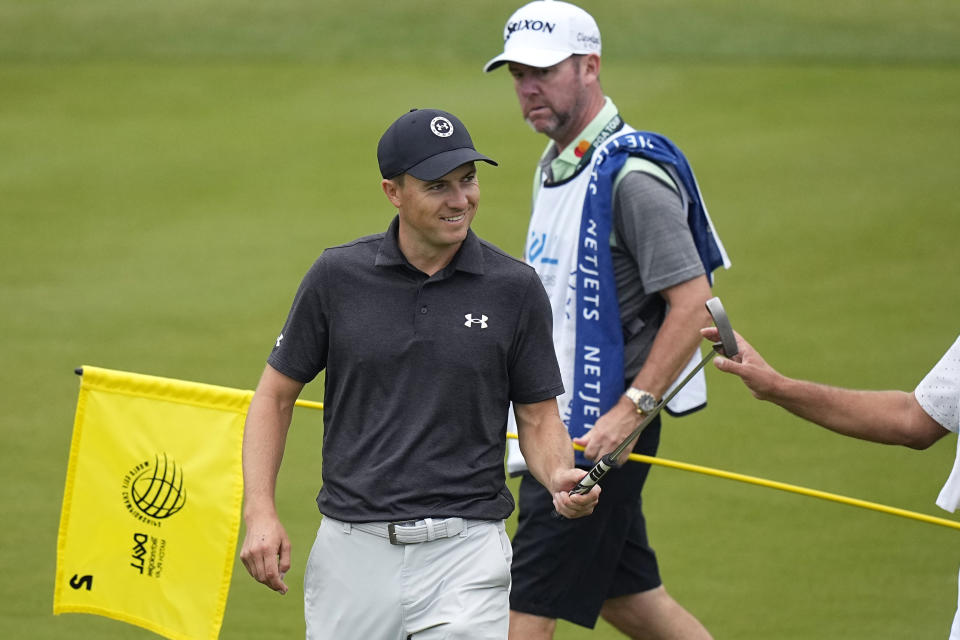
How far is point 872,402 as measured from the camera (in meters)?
4.19

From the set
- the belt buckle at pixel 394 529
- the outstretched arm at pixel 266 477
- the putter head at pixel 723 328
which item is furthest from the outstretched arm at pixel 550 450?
the outstretched arm at pixel 266 477

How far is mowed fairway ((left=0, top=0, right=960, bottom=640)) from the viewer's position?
22.3 feet

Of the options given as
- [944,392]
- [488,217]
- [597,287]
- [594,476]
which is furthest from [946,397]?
[488,217]

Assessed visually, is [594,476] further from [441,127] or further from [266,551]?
[441,127]

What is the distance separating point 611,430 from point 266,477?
51.0 inches

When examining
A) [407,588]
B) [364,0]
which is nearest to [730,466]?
[407,588]

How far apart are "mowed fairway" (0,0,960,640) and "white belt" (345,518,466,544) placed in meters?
2.25

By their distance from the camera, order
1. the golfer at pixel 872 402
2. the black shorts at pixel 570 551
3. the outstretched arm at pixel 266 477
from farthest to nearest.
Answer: the black shorts at pixel 570 551, the golfer at pixel 872 402, the outstretched arm at pixel 266 477

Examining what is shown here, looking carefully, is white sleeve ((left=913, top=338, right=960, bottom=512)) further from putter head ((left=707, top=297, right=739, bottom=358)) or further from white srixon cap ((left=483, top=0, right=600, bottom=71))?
white srixon cap ((left=483, top=0, right=600, bottom=71))

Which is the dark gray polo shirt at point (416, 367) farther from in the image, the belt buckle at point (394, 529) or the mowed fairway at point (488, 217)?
the mowed fairway at point (488, 217)

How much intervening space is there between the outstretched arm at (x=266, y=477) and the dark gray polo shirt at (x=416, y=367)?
0.08 meters

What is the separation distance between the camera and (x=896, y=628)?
610 centimetres

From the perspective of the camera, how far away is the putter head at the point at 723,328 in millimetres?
3795

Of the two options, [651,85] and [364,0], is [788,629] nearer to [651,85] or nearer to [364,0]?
[651,85]
